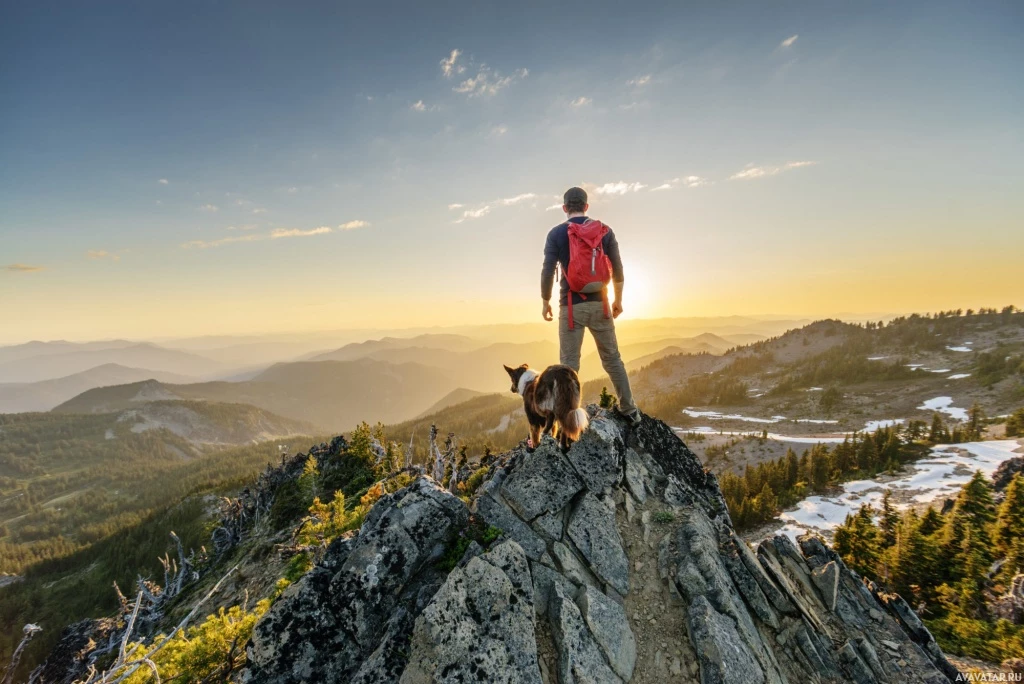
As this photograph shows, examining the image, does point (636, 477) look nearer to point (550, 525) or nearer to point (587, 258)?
point (550, 525)

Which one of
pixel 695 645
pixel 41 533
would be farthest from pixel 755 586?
pixel 41 533

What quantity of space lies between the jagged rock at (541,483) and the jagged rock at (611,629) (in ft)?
5.78

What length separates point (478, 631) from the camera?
5.91m

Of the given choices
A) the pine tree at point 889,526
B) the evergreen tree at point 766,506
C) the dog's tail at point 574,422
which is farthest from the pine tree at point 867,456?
the dog's tail at point 574,422

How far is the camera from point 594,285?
8.70 metres

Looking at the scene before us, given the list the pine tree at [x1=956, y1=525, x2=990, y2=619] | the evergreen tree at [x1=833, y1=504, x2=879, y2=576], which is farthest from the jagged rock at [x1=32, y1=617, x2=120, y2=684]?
the evergreen tree at [x1=833, y1=504, x2=879, y2=576]

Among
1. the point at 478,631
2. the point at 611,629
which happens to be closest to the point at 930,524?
the point at 611,629

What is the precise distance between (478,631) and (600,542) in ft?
11.6

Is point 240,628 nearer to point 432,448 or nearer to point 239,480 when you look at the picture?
point 432,448

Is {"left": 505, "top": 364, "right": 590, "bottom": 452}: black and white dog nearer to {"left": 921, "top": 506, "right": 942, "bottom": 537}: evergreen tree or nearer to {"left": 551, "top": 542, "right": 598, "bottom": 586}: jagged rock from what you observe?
{"left": 551, "top": 542, "right": 598, "bottom": 586}: jagged rock

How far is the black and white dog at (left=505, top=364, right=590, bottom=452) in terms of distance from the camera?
8.27 m

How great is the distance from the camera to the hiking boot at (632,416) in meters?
11.2

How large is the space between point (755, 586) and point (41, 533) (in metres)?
278

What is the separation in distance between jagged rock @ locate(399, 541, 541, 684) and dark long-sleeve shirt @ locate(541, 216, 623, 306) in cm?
583
